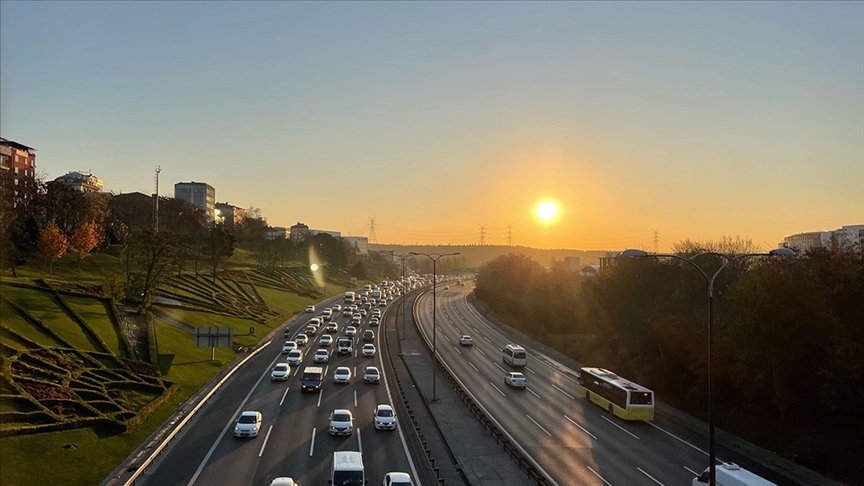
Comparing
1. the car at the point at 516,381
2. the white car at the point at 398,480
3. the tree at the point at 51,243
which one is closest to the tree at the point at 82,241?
the tree at the point at 51,243

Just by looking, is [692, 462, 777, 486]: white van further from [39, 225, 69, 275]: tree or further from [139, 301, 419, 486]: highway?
[39, 225, 69, 275]: tree

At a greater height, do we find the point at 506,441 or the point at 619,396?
the point at 619,396

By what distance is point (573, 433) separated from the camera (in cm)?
3694

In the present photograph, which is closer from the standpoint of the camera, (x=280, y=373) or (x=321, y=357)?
(x=280, y=373)

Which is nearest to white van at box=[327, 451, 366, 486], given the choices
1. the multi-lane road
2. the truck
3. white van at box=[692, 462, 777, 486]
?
the multi-lane road

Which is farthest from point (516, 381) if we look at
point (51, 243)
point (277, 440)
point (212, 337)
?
point (51, 243)

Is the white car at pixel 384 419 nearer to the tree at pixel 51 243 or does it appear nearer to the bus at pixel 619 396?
the bus at pixel 619 396

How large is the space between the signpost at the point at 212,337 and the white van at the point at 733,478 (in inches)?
1704

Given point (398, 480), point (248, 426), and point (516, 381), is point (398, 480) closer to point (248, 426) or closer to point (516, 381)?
point (248, 426)

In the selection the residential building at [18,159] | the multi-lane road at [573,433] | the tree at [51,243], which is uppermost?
the residential building at [18,159]

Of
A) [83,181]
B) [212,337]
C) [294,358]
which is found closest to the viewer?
[212,337]

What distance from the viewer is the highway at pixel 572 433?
2966 cm

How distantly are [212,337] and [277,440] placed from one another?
2563 cm

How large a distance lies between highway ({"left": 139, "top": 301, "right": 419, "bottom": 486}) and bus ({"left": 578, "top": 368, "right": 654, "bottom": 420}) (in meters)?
16.2
